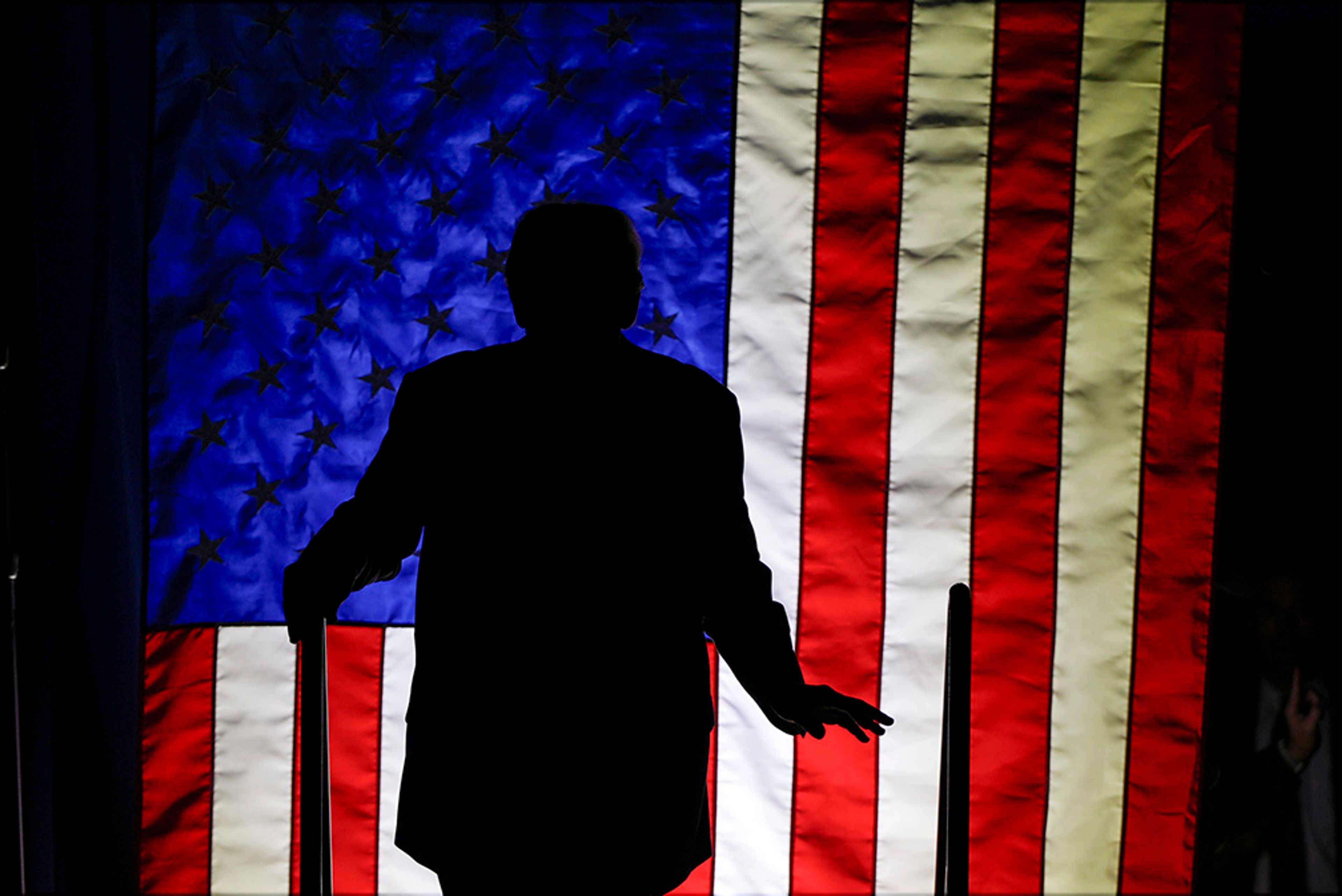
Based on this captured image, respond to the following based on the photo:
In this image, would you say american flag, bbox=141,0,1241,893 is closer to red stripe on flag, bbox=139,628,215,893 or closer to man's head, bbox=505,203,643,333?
red stripe on flag, bbox=139,628,215,893

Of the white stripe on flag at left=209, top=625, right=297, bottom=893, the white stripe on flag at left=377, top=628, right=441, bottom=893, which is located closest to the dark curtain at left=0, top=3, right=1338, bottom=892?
the white stripe on flag at left=209, top=625, right=297, bottom=893

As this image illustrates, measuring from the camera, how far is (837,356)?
176 centimetres

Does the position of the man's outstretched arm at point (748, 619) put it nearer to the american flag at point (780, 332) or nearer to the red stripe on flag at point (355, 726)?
the american flag at point (780, 332)

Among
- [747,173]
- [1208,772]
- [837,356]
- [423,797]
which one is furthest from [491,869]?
[1208,772]

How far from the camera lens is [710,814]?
1780 mm

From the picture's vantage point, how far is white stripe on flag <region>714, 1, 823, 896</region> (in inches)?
68.7

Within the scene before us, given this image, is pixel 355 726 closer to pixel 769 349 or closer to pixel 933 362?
pixel 769 349

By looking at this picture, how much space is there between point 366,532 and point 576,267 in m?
0.35

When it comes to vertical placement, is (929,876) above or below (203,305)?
below

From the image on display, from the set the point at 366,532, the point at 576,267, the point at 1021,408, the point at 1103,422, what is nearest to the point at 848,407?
the point at 1021,408

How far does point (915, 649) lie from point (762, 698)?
2.65 feet

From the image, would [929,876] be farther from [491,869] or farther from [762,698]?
[491,869]

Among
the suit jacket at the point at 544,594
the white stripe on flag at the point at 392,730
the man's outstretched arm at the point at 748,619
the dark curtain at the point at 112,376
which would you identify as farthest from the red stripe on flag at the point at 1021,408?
the white stripe on flag at the point at 392,730

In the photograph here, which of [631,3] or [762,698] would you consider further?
[631,3]
